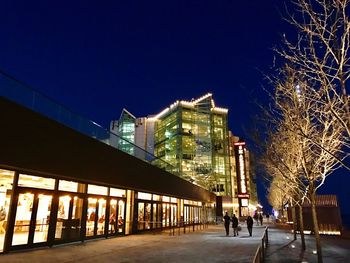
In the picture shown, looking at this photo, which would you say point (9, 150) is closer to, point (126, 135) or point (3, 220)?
point (3, 220)

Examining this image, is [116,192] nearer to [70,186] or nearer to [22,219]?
[70,186]

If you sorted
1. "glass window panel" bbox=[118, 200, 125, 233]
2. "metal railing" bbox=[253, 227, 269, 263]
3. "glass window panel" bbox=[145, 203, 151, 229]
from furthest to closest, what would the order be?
"glass window panel" bbox=[145, 203, 151, 229] < "glass window panel" bbox=[118, 200, 125, 233] < "metal railing" bbox=[253, 227, 269, 263]

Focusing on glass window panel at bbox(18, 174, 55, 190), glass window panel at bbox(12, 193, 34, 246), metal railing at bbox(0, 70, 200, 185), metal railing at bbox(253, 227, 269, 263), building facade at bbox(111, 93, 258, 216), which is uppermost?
building facade at bbox(111, 93, 258, 216)

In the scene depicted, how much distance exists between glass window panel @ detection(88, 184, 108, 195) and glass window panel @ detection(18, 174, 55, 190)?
2922 millimetres

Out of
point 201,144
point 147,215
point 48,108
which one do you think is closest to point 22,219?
point 48,108

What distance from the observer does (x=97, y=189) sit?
54.9ft

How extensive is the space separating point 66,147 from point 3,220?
3.71 m

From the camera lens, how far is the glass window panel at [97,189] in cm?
1606

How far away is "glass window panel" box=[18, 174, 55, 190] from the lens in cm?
1177

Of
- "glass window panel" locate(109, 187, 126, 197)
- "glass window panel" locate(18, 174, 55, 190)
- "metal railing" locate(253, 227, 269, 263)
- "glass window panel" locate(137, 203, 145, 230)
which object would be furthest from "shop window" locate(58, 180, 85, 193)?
"metal railing" locate(253, 227, 269, 263)

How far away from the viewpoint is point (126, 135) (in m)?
86.1

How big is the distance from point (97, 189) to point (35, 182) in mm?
4739

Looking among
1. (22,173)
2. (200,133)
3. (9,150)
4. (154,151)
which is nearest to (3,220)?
(22,173)

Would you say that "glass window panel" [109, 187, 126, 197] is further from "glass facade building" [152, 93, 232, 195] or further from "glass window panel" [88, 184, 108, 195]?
"glass facade building" [152, 93, 232, 195]
